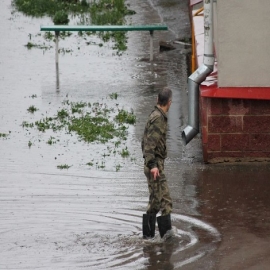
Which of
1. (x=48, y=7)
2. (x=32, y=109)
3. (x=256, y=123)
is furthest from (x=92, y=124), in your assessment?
(x=48, y=7)

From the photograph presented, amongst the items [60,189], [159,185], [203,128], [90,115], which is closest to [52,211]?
[60,189]

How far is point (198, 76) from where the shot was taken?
1226 centimetres

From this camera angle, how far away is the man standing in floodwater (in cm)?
931

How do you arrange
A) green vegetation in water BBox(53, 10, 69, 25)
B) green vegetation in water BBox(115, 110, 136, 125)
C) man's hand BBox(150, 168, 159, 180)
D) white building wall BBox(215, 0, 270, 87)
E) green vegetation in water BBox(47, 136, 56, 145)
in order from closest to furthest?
man's hand BBox(150, 168, 159, 180) → white building wall BBox(215, 0, 270, 87) → green vegetation in water BBox(47, 136, 56, 145) → green vegetation in water BBox(115, 110, 136, 125) → green vegetation in water BBox(53, 10, 69, 25)

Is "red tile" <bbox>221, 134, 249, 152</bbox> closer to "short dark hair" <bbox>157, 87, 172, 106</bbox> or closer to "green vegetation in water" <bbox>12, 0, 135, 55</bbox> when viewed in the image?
"short dark hair" <bbox>157, 87, 172, 106</bbox>

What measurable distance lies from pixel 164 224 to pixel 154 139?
840mm

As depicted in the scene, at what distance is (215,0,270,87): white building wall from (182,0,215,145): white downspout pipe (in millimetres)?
400

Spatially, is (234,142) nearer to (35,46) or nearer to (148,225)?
(148,225)

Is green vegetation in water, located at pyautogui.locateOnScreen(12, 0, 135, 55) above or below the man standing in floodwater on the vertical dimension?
above

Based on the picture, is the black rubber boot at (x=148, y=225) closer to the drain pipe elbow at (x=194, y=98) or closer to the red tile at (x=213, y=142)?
the red tile at (x=213, y=142)

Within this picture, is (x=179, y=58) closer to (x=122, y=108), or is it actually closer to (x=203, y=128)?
(x=122, y=108)

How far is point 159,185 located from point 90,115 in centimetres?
537

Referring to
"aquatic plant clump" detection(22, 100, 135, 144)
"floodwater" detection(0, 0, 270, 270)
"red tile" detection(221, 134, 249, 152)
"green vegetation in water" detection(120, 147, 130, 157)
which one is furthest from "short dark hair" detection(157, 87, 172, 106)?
"aquatic plant clump" detection(22, 100, 135, 144)

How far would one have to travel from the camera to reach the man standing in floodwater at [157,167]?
9.31 m
